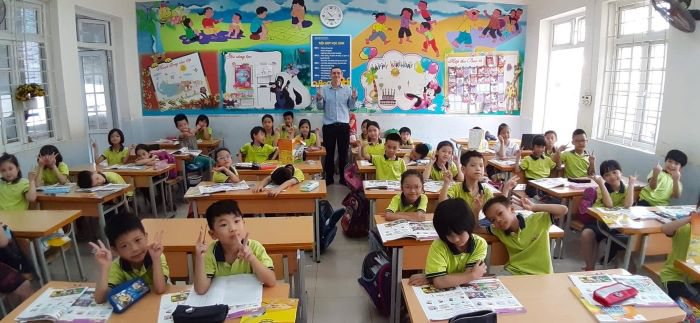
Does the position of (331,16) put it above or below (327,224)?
above

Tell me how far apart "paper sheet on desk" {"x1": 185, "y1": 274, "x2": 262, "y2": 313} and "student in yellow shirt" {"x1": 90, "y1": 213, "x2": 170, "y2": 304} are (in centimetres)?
18

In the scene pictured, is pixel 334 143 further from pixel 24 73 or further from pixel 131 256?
pixel 131 256

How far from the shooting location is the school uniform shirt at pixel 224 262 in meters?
2.01

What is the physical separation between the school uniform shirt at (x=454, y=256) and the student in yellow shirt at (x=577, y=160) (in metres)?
3.33

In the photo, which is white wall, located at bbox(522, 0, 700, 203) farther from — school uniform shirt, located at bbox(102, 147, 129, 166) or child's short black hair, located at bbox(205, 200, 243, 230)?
school uniform shirt, located at bbox(102, 147, 129, 166)

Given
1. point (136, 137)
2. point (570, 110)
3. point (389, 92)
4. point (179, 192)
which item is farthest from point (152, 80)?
point (570, 110)

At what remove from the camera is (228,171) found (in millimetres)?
3965

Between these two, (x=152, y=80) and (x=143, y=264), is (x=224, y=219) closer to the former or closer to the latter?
(x=143, y=264)

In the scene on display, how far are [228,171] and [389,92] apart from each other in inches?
159

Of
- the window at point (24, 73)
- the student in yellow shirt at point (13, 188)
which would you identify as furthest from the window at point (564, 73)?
the window at point (24, 73)

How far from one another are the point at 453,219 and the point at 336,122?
472 cm

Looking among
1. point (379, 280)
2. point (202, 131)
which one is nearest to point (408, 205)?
point (379, 280)

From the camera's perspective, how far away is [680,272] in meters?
2.45

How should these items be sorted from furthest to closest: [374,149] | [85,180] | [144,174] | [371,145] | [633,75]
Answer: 1. [371,145]
2. [374,149]
3. [633,75]
4. [144,174]
5. [85,180]
